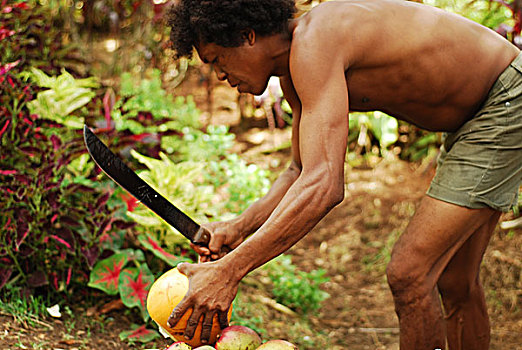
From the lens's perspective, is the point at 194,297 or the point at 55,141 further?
the point at 55,141

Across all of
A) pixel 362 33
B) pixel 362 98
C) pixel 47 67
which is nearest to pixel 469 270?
pixel 362 98

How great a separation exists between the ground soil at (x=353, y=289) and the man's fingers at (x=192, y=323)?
88 centimetres

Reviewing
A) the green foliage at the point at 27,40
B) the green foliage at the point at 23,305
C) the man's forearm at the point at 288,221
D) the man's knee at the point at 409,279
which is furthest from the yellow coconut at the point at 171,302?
the green foliage at the point at 27,40

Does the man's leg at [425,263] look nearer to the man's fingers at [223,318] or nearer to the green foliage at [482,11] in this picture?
the man's fingers at [223,318]

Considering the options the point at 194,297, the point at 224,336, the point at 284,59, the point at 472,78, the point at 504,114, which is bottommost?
the point at 224,336

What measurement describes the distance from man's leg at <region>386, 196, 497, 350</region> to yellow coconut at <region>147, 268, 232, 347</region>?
A: 677 mm

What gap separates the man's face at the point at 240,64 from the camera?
2031mm

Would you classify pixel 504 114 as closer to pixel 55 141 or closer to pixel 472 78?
pixel 472 78

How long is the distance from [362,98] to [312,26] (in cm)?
34

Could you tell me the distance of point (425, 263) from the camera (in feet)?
6.86

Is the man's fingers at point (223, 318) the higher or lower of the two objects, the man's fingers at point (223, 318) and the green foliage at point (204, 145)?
the higher

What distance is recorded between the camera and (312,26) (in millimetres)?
1885

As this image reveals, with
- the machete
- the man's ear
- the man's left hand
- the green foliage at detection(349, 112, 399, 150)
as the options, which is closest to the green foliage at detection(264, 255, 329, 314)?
the machete

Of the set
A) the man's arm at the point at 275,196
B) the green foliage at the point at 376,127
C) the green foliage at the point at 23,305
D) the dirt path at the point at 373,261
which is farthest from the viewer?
the green foliage at the point at 376,127
